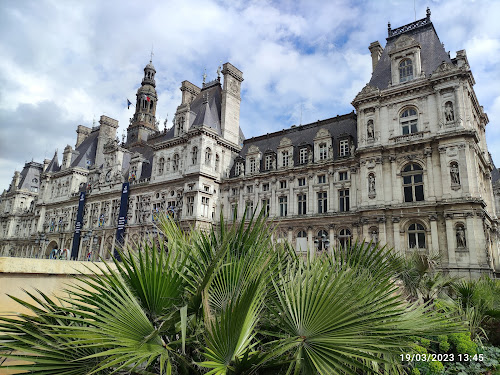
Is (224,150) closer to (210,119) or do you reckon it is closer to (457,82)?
(210,119)

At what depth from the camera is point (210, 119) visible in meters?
40.3

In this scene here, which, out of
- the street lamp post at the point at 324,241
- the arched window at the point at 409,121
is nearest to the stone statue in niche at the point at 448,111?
the arched window at the point at 409,121

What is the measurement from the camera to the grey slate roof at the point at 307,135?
32.6 metres

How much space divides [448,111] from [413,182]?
5.95 meters

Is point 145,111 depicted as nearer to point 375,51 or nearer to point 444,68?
point 375,51

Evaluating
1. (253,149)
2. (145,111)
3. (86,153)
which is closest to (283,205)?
(253,149)

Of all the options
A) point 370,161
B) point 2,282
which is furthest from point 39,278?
point 370,161

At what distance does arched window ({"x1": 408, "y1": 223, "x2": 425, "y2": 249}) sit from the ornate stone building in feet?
0.27

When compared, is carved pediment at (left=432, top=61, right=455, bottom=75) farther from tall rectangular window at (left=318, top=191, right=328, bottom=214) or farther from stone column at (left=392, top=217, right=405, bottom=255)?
tall rectangular window at (left=318, top=191, right=328, bottom=214)

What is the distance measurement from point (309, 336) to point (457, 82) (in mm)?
28247

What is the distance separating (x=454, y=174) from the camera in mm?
24500

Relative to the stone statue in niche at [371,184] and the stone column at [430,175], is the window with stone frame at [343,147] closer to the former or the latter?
the stone statue in niche at [371,184]

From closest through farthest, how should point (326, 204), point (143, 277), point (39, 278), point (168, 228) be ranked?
point (143, 277)
point (168, 228)
point (39, 278)
point (326, 204)

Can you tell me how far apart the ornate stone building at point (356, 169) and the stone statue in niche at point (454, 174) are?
0.24ft
